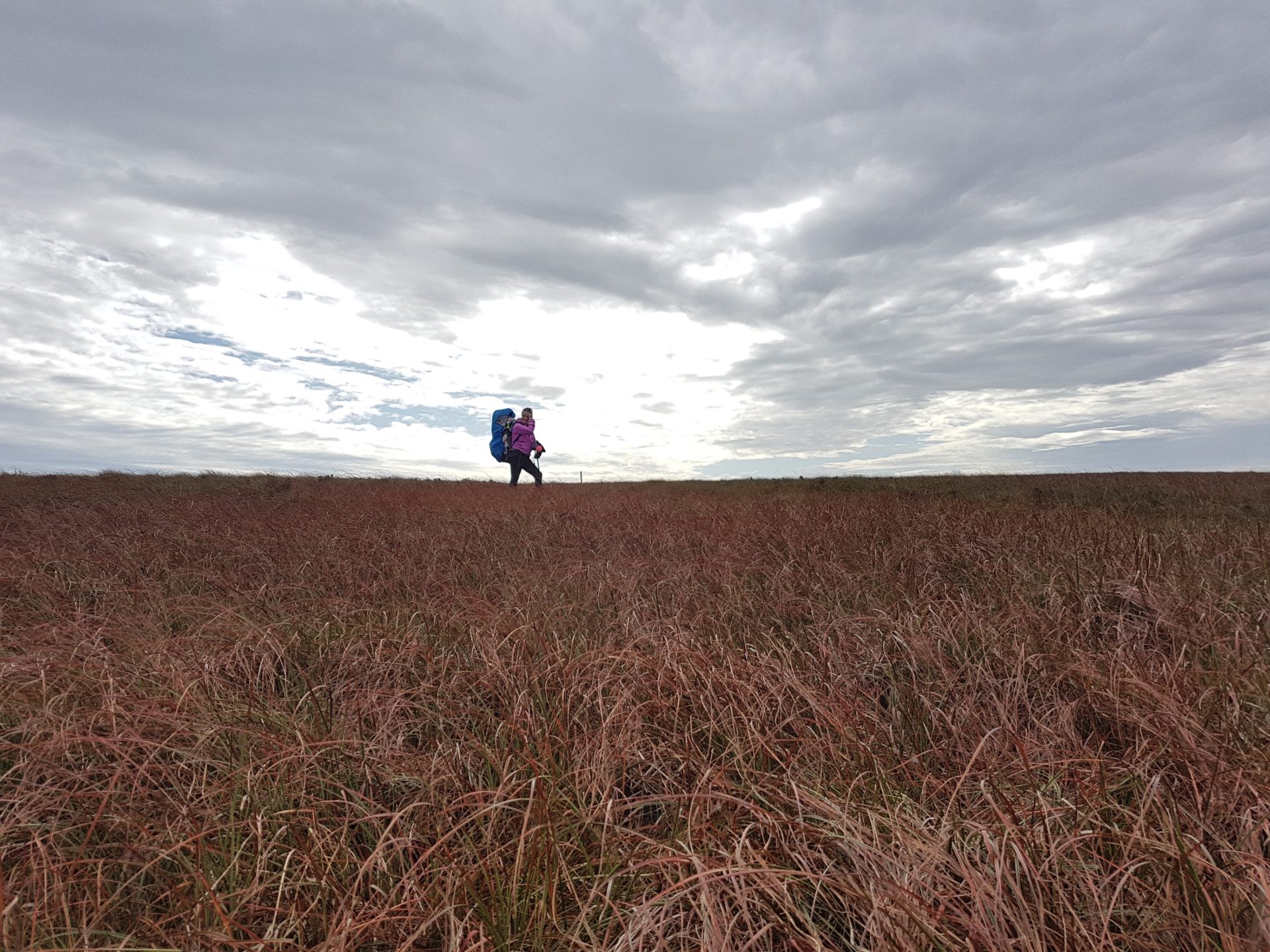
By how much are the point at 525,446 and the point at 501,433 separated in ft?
3.82

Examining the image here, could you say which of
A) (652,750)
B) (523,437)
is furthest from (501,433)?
(652,750)

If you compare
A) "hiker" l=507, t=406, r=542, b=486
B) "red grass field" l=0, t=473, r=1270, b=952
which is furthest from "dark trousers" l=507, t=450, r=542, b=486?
"red grass field" l=0, t=473, r=1270, b=952

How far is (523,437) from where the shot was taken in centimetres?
1680

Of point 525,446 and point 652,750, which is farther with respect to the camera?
point 525,446

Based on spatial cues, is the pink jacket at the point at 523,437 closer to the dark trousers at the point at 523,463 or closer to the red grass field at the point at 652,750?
the dark trousers at the point at 523,463

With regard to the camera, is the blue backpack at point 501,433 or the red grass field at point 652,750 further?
the blue backpack at point 501,433

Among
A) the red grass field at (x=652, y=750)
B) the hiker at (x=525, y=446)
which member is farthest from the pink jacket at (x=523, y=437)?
the red grass field at (x=652, y=750)

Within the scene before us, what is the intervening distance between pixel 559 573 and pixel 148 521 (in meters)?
6.36

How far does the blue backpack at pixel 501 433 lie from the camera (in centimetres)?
1739

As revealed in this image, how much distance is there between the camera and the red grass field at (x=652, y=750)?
1547mm

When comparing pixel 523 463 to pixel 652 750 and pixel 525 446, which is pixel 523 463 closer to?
pixel 525 446

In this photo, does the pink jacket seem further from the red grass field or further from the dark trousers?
the red grass field

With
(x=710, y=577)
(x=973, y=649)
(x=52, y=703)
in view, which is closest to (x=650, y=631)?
(x=710, y=577)

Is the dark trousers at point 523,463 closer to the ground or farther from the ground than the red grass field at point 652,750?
farther from the ground
